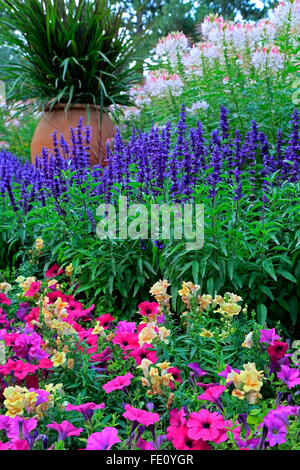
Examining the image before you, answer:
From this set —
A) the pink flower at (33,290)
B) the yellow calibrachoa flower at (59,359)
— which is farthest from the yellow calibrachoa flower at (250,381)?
the pink flower at (33,290)

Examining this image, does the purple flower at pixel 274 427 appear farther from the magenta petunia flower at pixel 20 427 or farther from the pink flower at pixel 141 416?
the magenta petunia flower at pixel 20 427

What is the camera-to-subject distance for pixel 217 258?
252cm

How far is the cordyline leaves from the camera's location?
222 inches

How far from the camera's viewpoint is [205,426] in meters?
1.43

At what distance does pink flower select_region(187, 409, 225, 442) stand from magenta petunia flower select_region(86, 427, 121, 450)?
236mm

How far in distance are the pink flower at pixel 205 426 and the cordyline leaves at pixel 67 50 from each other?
4672 mm

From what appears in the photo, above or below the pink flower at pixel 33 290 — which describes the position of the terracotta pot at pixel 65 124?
above

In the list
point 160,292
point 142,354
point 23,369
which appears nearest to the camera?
point 23,369

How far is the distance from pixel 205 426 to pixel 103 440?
0.33 metres

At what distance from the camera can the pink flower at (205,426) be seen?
1.38m

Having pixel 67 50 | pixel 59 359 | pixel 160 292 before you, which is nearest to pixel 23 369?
pixel 59 359

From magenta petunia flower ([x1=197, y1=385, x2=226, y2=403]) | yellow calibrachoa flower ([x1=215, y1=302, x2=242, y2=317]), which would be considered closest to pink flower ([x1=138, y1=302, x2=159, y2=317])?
yellow calibrachoa flower ([x1=215, y1=302, x2=242, y2=317])

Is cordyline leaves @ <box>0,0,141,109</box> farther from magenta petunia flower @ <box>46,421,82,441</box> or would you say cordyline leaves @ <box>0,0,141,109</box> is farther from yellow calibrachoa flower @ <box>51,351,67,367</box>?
magenta petunia flower @ <box>46,421,82,441</box>

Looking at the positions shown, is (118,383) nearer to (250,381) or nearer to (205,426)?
(205,426)
